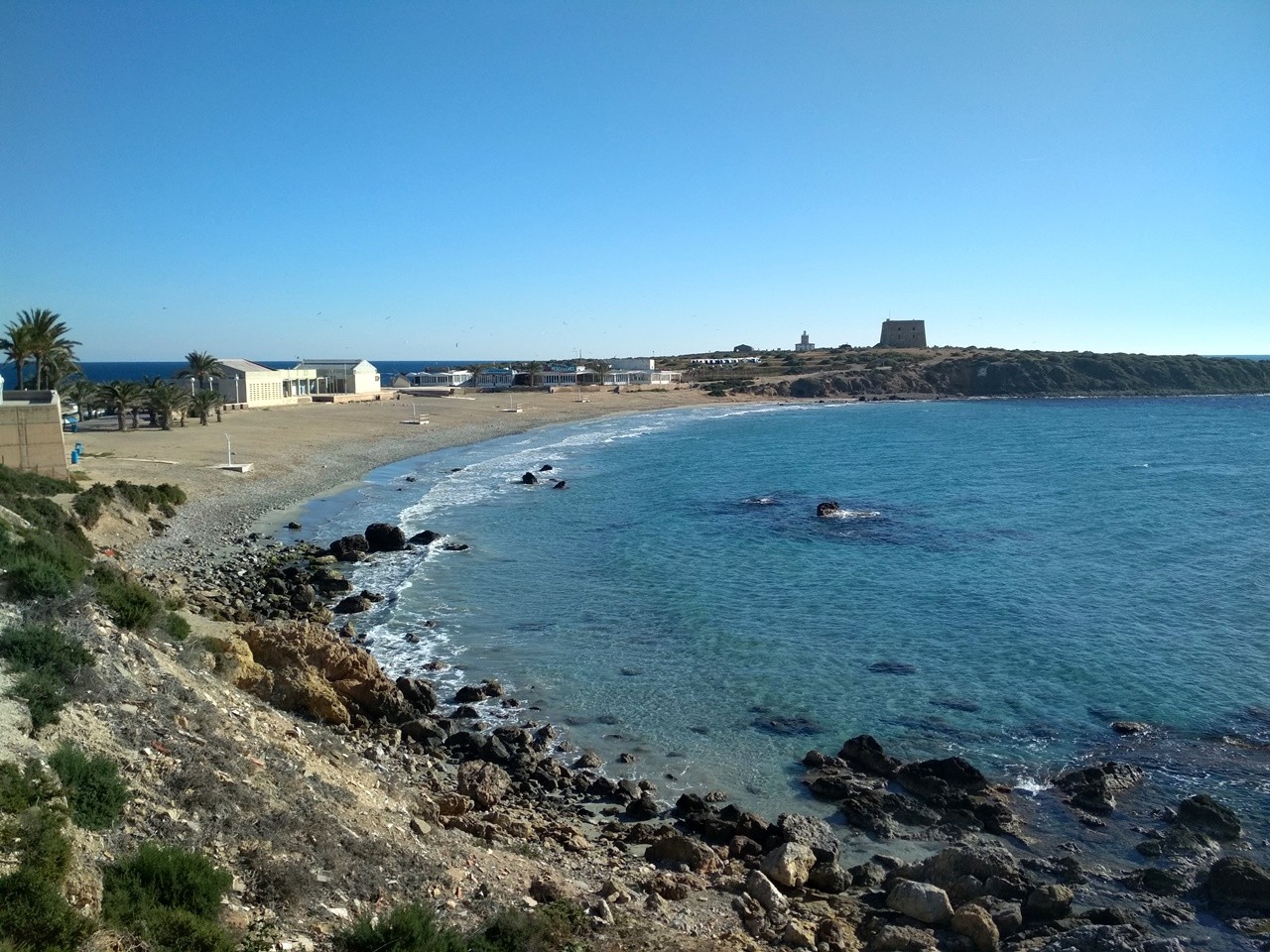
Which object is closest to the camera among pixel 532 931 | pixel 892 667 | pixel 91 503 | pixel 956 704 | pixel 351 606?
pixel 532 931

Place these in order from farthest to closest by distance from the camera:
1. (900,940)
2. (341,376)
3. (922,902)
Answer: (341,376)
(922,902)
(900,940)

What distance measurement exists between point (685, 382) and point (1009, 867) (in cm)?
13635

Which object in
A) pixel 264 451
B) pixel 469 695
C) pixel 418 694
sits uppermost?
pixel 264 451

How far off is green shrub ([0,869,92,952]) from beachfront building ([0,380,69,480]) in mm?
31463

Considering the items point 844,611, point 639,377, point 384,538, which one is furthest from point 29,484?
point 639,377

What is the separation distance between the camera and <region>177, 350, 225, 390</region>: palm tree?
242 feet

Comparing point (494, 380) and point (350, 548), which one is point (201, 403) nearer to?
point (350, 548)

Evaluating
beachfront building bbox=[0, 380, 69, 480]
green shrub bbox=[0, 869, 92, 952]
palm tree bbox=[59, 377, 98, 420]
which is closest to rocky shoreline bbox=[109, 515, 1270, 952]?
green shrub bbox=[0, 869, 92, 952]

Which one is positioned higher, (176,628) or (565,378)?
(565,378)

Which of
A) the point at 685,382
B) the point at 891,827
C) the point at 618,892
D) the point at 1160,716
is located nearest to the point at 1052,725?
the point at 1160,716

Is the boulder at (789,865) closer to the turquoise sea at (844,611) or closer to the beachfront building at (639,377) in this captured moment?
the turquoise sea at (844,611)

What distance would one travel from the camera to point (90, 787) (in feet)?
29.9

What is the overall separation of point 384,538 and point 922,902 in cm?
2626

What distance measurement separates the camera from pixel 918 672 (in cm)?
2234
